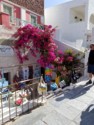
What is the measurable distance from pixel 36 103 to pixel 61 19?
11657 millimetres

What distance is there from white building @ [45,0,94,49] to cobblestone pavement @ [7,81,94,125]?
801 centimetres

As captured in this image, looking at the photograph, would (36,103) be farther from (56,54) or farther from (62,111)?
(56,54)

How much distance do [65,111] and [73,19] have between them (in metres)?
12.1

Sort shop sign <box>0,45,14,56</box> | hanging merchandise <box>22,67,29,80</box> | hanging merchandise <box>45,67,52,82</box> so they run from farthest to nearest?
hanging merchandise <box>45,67,52,82</box> → hanging merchandise <box>22,67,29,80</box> → shop sign <box>0,45,14,56</box>

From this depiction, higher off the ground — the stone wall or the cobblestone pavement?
the stone wall

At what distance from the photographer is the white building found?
41.7 ft

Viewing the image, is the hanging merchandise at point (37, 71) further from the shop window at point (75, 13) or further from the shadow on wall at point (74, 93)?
the shop window at point (75, 13)

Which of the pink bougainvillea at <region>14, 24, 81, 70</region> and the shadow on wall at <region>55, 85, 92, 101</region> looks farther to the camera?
the pink bougainvillea at <region>14, 24, 81, 70</region>

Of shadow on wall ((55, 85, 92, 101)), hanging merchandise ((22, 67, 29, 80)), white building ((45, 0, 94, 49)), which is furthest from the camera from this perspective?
white building ((45, 0, 94, 49))

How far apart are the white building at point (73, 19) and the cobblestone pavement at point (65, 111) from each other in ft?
26.3

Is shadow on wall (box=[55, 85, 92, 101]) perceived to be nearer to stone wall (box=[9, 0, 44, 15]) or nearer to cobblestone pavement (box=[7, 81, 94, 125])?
cobblestone pavement (box=[7, 81, 94, 125])

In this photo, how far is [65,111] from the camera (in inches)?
139

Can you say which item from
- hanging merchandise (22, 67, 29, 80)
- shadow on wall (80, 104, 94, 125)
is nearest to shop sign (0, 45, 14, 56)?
hanging merchandise (22, 67, 29, 80)

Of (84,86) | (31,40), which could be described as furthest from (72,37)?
(84,86)
